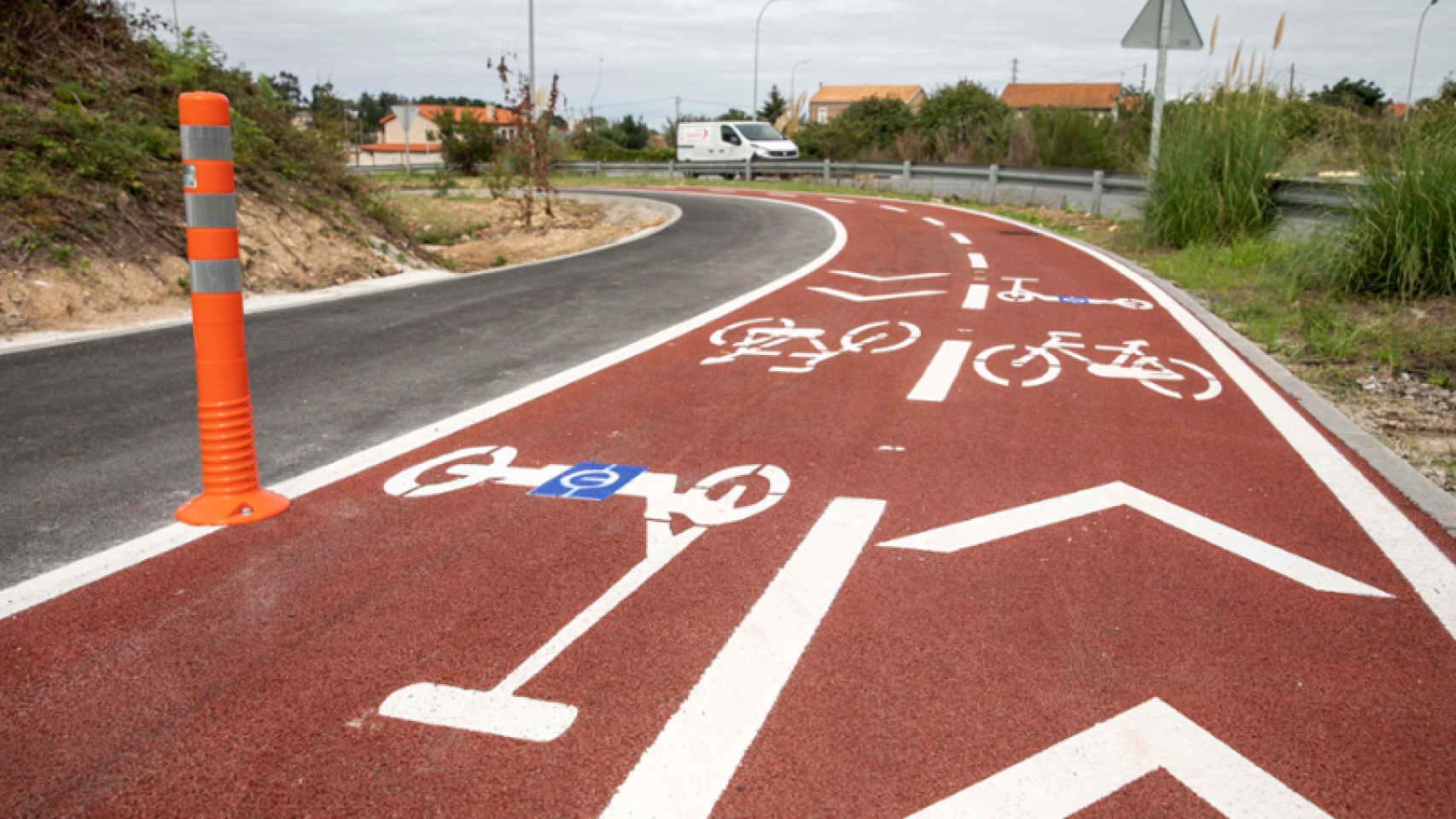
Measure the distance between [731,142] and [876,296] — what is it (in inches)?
1220

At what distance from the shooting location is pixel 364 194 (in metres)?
12.4

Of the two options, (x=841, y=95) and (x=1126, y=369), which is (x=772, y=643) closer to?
(x=1126, y=369)

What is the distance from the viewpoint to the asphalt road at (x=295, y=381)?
13.1 feet

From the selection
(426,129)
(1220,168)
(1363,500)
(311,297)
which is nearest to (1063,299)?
(1220,168)

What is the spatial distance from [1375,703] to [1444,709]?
165mm

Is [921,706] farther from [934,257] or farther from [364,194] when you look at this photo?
[364,194]

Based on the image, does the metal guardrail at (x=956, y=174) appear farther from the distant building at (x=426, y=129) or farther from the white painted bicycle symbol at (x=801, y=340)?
the white painted bicycle symbol at (x=801, y=340)

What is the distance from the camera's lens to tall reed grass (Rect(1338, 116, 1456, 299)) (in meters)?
7.71

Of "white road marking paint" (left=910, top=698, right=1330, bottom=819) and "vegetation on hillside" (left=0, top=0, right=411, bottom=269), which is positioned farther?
"vegetation on hillside" (left=0, top=0, right=411, bottom=269)

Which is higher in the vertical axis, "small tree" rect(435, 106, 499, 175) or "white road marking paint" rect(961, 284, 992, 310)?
"small tree" rect(435, 106, 499, 175)

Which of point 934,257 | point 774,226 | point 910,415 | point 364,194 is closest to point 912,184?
point 774,226

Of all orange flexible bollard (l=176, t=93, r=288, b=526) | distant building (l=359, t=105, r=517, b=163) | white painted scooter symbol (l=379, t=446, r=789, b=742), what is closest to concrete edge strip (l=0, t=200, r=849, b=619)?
orange flexible bollard (l=176, t=93, r=288, b=526)

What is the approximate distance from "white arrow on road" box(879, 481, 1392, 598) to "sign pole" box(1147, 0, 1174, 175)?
9.98 meters

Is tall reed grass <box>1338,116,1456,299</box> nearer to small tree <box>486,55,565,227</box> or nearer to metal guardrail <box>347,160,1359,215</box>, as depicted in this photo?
metal guardrail <box>347,160,1359,215</box>
